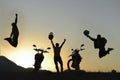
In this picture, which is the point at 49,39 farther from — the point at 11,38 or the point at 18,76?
the point at 18,76

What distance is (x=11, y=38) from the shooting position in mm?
28531

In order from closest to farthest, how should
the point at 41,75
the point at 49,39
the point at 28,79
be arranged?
the point at 28,79
the point at 41,75
the point at 49,39

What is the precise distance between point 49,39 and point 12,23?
2.85 metres

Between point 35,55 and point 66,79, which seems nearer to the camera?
point 66,79

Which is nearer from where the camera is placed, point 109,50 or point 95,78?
point 95,78

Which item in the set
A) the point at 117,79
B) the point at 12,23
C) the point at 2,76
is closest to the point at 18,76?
the point at 2,76

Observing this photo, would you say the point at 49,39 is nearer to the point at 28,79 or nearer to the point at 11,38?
the point at 11,38

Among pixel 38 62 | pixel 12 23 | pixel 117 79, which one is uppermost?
pixel 12 23

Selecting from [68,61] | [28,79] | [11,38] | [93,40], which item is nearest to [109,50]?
[93,40]

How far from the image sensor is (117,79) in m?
21.5

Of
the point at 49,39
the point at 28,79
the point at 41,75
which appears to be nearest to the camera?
the point at 28,79

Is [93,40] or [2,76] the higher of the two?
[93,40]

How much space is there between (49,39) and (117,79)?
25.3 ft

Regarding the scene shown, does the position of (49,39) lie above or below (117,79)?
above
